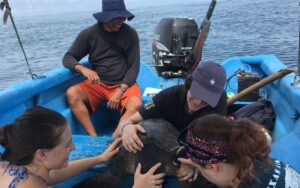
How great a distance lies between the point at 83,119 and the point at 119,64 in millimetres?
638

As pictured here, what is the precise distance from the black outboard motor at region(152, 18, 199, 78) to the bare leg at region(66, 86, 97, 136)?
1.44 m

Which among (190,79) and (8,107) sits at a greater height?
(190,79)

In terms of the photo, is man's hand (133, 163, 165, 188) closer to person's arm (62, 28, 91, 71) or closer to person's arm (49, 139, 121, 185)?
person's arm (49, 139, 121, 185)

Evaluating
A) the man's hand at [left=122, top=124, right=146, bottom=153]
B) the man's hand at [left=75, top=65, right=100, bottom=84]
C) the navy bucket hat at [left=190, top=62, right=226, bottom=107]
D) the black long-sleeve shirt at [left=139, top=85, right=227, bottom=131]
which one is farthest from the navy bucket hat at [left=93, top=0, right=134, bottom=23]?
the man's hand at [left=122, top=124, right=146, bottom=153]

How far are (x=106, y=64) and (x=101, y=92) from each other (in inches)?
10.9

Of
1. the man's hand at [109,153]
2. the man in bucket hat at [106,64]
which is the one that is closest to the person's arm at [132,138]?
the man's hand at [109,153]

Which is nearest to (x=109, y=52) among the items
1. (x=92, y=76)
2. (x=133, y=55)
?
(x=133, y=55)

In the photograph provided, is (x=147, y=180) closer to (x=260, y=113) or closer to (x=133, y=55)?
(x=260, y=113)

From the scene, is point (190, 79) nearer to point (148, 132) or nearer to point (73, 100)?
point (148, 132)

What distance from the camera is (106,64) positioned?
153 inches

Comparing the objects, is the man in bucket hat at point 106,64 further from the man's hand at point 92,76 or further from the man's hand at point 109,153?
the man's hand at point 109,153

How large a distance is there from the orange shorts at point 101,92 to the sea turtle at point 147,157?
49.1 inches

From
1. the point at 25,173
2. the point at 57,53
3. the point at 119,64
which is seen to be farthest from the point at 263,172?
the point at 57,53

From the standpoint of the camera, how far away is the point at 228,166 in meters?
1.74
